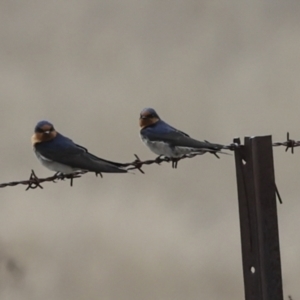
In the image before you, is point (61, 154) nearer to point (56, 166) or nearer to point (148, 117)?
point (56, 166)

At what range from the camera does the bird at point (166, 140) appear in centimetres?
485

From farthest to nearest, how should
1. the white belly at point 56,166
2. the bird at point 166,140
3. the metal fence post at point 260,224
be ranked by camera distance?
the bird at point 166,140, the white belly at point 56,166, the metal fence post at point 260,224

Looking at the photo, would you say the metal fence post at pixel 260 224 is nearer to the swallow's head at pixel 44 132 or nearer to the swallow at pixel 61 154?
the swallow at pixel 61 154

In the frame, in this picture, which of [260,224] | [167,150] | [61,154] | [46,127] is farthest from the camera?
[167,150]

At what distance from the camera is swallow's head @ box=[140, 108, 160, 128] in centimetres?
556

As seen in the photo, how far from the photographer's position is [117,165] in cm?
378

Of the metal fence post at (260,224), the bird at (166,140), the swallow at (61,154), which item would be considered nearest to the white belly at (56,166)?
the swallow at (61,154)

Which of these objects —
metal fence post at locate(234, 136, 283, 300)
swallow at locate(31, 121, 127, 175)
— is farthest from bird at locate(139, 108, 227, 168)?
metal fence post at locate(234, 136, 283, 300)

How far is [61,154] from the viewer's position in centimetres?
459

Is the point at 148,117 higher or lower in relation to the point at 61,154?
higher

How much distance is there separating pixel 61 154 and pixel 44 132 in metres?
0.44

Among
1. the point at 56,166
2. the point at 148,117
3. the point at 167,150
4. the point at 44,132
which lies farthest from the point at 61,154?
the point at 148,117

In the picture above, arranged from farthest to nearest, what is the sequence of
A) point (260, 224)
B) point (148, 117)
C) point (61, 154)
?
1. point (148, 117)
2. point (61, 154)
3. point (260, 224)

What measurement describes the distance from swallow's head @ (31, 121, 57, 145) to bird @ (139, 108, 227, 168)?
30.4 inches
